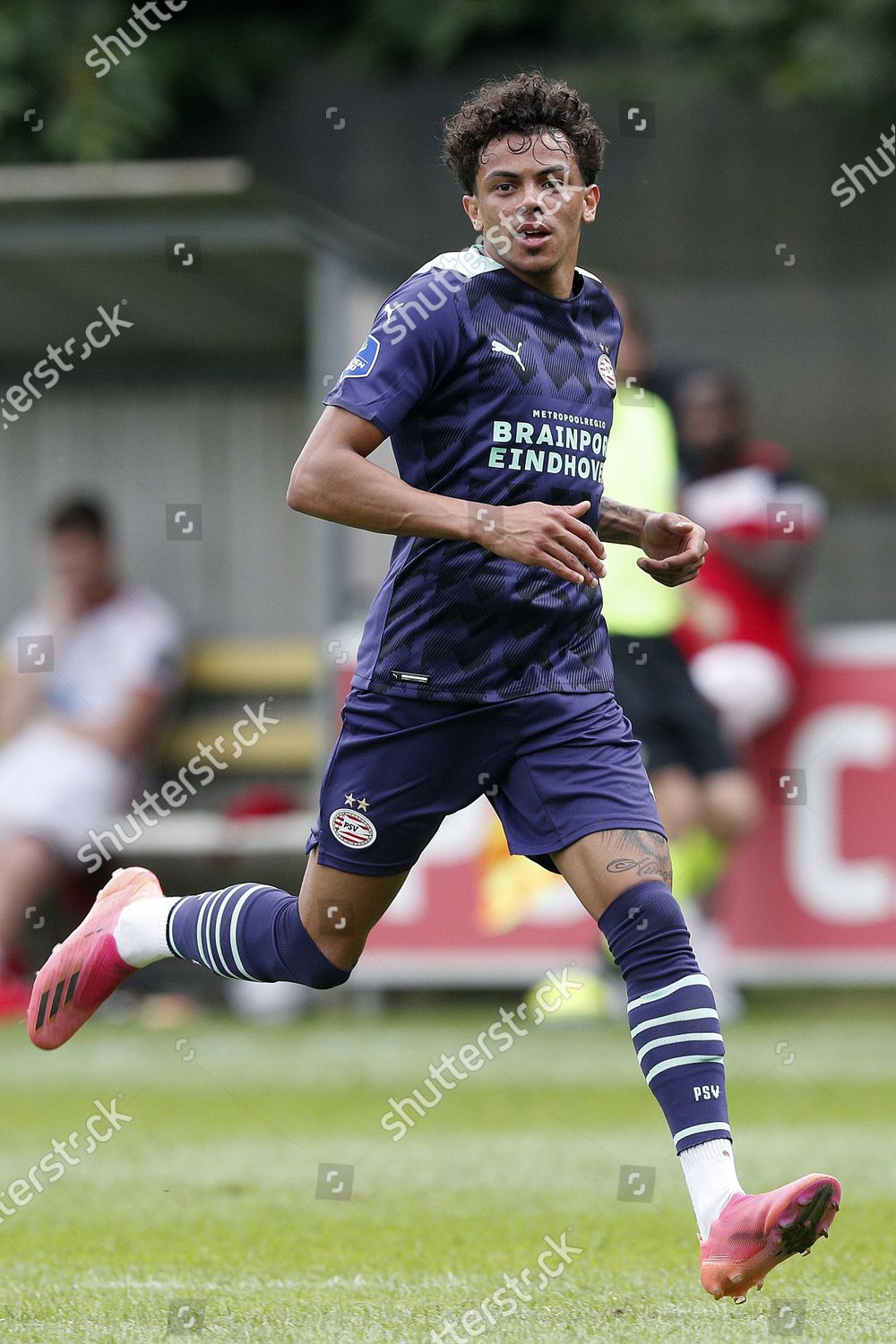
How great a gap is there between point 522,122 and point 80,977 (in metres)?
1.97

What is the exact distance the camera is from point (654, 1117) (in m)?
5.74

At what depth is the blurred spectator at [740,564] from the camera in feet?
26.4

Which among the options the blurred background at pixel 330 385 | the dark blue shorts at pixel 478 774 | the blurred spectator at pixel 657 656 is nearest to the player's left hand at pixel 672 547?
the dark blue shorts at pixel 478 774

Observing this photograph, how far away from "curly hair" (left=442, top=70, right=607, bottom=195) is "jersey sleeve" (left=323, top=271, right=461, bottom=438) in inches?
12.5

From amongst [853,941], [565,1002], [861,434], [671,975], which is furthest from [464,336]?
[861,434]

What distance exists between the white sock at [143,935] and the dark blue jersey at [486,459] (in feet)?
2.54

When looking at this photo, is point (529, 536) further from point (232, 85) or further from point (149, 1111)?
point (232, 85)

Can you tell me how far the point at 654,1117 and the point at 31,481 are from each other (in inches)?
241

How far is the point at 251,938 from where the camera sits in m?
3.92
